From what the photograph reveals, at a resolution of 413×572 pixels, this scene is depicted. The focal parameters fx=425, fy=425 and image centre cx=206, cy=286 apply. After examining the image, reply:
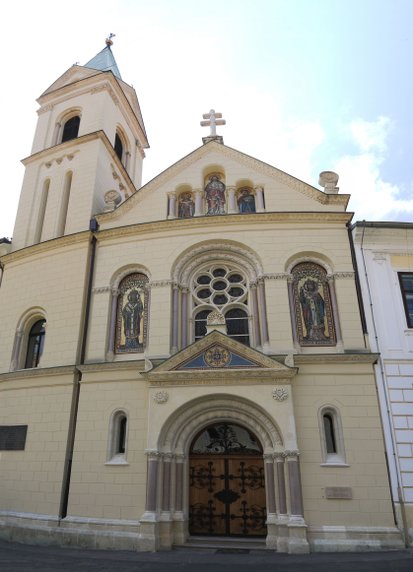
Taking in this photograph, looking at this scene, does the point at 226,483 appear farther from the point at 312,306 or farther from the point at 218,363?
the point at 312,306

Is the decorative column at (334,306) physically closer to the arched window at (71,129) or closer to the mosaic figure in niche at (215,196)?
the mosaic figure in niche at (215,196)

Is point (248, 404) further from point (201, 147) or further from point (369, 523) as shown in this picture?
point (201, 147)

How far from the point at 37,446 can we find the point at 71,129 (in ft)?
52.2

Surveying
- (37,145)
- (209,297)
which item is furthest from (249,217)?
(37,145)

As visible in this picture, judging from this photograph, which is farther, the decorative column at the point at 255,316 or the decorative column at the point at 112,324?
the decorative column at the point at 112,324

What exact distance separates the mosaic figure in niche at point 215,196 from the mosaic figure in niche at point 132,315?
3.86 meters

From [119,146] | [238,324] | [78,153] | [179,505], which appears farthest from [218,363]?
[119,146]

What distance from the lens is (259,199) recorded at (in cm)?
1641

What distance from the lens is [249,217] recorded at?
15.5m

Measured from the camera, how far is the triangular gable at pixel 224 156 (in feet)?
51.8

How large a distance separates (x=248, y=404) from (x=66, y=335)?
273 inches

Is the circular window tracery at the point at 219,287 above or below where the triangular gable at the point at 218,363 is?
above

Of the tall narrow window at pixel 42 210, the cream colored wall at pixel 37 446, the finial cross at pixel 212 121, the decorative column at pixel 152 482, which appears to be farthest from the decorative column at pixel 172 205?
the decorative column at pixel 152 482

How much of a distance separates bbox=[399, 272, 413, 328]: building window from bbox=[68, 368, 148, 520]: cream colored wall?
878cm
